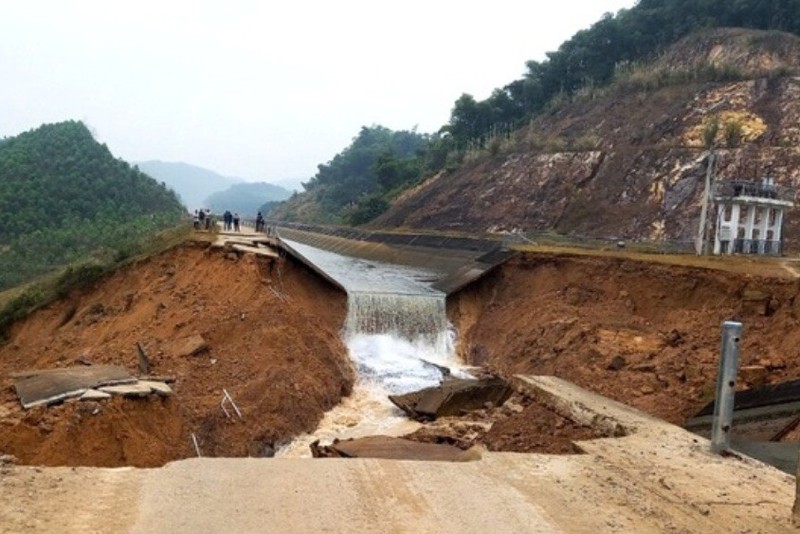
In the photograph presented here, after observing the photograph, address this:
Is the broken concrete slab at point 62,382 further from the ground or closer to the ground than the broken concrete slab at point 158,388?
further from the ground

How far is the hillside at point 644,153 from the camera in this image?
34938 millimetres

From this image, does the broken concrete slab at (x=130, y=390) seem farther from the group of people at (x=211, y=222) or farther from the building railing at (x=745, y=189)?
the building railing at (x=745, y=189)

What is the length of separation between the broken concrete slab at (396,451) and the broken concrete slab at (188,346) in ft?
21.9

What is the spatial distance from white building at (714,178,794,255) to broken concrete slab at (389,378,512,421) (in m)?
14.3

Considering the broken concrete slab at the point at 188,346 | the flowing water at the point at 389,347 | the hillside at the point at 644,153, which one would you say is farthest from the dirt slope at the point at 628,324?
the hillside at the point at 644,153

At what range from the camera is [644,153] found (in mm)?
39375

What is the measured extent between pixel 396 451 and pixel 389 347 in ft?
36.4

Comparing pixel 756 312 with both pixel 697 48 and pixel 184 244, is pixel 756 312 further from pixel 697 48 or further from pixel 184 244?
pixel 697 48

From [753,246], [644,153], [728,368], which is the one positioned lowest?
[728,368]

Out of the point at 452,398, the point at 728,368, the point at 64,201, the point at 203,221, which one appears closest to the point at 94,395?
the point at 452,398

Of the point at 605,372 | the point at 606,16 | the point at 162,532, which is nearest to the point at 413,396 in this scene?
the point at 605,372

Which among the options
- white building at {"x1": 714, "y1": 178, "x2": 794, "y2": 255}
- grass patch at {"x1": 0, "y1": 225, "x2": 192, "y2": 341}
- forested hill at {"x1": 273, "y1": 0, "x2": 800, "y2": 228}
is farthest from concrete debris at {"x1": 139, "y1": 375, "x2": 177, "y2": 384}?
forested hill at {"x1": 273, "y1": 0, "x2": 800, "y2": 228}

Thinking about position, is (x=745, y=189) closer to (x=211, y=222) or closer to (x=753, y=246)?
(x=753, y=246)

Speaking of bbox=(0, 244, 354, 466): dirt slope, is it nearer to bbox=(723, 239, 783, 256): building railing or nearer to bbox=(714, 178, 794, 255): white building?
bbox=(714, 178, 794, 255): white building
